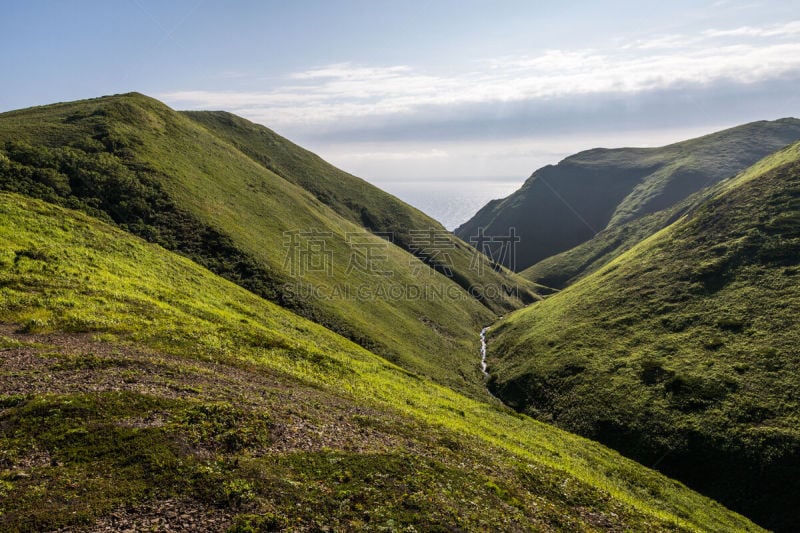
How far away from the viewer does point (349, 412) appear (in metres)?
27.8

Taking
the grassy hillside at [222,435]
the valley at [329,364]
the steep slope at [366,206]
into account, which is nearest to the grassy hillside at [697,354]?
the valley at [329,364]

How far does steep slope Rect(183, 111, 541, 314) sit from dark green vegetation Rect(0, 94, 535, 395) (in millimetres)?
2970

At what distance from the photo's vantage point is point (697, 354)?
5828 centimetres

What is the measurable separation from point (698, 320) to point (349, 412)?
65740 millimetres

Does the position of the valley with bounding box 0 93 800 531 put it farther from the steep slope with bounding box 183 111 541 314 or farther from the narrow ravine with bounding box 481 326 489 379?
the steep slope with bounding box 183 111 541 314

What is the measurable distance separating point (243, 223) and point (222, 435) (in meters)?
63.8

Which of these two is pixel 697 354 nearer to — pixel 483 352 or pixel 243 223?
pixel 483 352

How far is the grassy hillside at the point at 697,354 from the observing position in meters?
42.3

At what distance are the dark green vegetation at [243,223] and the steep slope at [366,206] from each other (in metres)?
2.97

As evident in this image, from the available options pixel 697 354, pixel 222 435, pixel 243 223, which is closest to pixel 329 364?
pixel 222 435

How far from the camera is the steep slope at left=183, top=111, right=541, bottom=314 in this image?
129750 millimetres

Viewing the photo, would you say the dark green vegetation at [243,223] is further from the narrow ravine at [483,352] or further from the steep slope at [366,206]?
the steep slope at [366,206]

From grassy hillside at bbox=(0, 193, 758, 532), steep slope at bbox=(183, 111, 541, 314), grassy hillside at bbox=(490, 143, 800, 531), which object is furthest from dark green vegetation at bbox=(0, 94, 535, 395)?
grassy hillside at bbox=(490, 143, 800, 531)

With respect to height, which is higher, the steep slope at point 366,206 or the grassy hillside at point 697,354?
the steep slope at point 366,206
